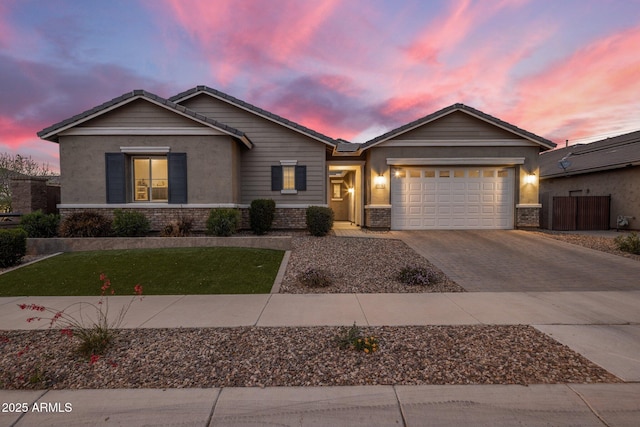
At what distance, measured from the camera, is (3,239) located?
27.6 feet

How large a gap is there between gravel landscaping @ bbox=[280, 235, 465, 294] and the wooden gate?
30.6ft

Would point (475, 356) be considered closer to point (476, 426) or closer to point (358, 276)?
point (476, 426)

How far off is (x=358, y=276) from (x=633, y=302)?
5157mm

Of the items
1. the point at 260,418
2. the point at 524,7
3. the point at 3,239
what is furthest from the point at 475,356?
the point at 524,7

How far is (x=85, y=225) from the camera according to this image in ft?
35.9

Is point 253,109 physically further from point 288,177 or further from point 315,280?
point 315,280

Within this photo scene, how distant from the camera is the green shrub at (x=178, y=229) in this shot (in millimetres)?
11195

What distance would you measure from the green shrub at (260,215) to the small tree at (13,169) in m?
13.7

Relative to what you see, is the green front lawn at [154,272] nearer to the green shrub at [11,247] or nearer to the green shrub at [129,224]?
the green shrub at [11,247]

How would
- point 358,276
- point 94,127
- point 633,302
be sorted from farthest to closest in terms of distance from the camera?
point 94,127
point 358,276
point 633,302

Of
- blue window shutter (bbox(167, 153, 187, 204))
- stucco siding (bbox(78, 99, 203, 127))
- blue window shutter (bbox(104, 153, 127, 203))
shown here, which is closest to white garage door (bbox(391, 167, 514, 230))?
blue window shutter (bbox(167, 153, 187, 204))

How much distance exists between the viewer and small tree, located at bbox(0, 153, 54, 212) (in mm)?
18781

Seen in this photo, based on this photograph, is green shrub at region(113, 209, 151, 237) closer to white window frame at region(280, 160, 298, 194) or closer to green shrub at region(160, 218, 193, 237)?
green shrub at region(160, 218, 193, 237)

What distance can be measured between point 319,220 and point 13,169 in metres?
22.6
